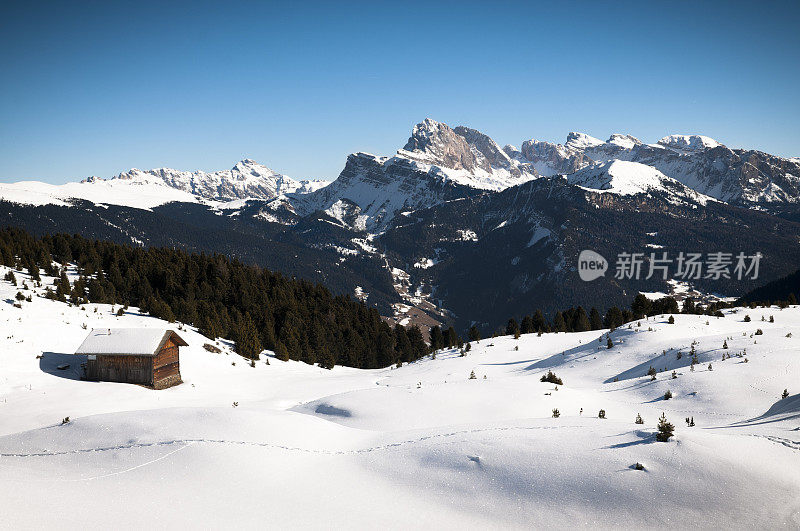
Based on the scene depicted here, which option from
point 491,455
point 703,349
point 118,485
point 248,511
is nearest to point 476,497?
point 491,455

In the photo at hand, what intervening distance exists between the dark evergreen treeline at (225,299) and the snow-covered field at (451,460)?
2999 cm

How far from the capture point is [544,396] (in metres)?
→ 17.8

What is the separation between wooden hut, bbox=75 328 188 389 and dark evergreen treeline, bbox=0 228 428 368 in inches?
566

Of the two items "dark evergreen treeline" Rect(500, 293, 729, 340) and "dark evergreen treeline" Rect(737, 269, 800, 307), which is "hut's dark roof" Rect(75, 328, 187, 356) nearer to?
"dark evergreen treeline" Rect(500, 293, 729, 340)

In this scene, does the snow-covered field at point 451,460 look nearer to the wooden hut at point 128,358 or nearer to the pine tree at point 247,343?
the wooden hut at point 128,358

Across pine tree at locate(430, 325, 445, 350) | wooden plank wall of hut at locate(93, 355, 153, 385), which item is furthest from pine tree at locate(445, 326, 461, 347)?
wooden plank wall of hut at locate(93, 355, 153, 385)

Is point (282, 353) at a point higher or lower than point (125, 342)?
lower

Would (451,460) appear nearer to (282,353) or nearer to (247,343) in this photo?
(247,343)

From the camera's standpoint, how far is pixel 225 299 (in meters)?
62.6

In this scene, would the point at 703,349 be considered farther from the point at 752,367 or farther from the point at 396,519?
the point at 396,519

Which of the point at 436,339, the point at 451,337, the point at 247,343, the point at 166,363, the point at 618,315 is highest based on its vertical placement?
the point at 618,315

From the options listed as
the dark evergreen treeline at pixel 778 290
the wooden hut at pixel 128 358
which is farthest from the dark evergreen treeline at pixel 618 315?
the dark evergreen treeline at pixel 778 290

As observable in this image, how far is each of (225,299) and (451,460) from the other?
5944 cm

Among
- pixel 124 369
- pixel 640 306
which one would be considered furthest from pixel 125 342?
pixel 640 306
